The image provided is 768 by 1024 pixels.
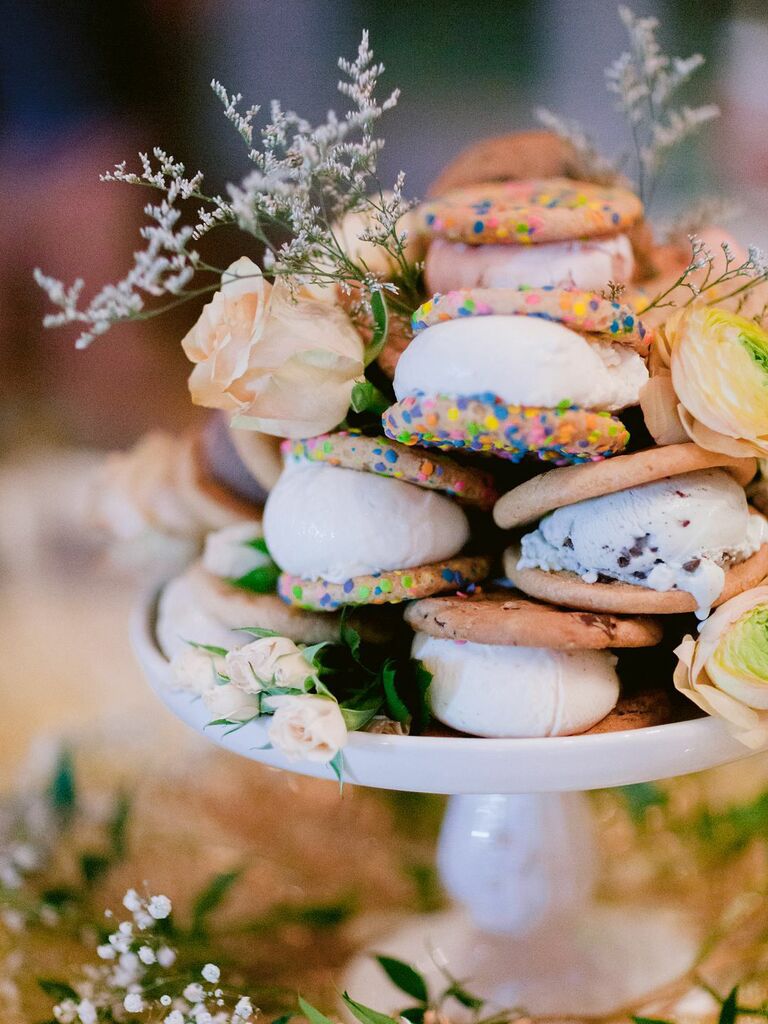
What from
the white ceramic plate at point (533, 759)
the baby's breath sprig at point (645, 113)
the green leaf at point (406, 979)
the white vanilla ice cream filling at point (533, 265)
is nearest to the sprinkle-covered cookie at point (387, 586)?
the white ceramic plate at point (533, 759)

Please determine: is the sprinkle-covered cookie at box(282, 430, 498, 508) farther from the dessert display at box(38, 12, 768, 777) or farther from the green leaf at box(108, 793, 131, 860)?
the green leaf at box(108, 793, 131, 860)

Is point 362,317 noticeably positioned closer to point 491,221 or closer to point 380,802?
point 491,221

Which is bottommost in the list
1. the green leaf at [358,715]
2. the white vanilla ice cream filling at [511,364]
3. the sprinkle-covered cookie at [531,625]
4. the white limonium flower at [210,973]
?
the white limonium flower at [210,973]

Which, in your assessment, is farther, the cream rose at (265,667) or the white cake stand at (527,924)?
the white cake stand at (527,924)

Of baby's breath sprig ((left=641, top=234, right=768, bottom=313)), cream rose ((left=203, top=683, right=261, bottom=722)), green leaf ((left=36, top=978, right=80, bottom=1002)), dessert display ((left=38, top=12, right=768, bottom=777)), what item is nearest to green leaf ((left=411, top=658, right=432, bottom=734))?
dessert display ((left=38, top=12, right=768, bottom=777))

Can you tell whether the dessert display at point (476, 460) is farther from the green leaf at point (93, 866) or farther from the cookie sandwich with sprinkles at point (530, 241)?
the green leaf at point (93, 866)

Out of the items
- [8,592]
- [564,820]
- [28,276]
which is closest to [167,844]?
[8,592]

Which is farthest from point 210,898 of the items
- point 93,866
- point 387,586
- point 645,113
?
point 645,113

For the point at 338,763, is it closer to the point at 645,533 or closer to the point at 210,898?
the point at 645,533
